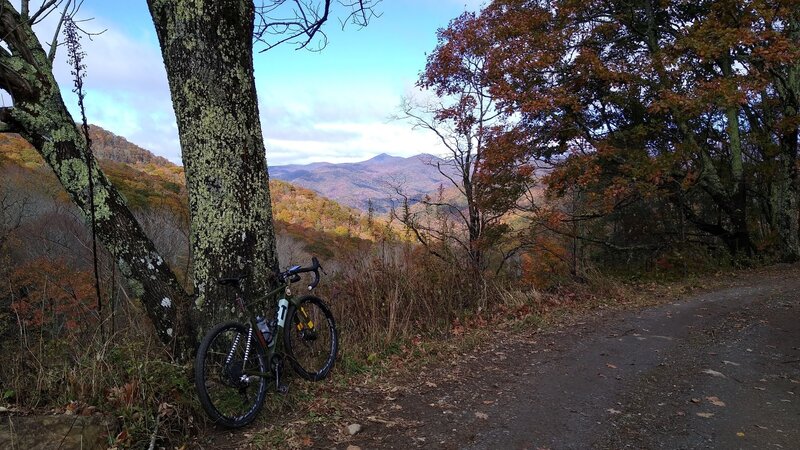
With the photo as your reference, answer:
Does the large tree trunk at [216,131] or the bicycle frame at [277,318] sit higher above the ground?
the large tree trunk at [216,131]

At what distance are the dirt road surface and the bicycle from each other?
0.67 meters

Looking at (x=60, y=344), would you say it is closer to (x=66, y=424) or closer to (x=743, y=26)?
(x=66, y=424)

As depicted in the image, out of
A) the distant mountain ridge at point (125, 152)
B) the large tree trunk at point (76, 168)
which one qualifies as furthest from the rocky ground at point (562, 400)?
the distant mountain ridge at point (125, 152)

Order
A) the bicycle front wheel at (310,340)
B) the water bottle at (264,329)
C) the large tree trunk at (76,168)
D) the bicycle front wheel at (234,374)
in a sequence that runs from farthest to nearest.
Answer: the bicycle front wheel at (310,340) < the water bottle at (264,329) < the large tree trunk at (76,168) < the bicycle front wheel at (234,374)

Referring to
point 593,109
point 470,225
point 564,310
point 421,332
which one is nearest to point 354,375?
point 421,332

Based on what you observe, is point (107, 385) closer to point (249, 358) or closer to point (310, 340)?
point (249, 358)

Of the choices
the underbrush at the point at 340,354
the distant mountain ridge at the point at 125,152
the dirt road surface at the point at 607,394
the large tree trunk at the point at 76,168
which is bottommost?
the dirt road surface at the point at 607,394

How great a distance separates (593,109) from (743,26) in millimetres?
3991

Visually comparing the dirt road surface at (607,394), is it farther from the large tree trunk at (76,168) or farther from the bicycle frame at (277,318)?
the large tree trunk at (76,168)

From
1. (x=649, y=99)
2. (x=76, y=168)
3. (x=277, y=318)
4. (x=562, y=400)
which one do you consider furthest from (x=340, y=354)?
(x=649, y=99)

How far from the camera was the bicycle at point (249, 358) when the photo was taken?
3.53 m

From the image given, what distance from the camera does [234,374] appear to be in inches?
144

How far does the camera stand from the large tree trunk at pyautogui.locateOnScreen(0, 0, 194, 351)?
3852 millimetres

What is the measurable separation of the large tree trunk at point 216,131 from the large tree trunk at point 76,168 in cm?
28
